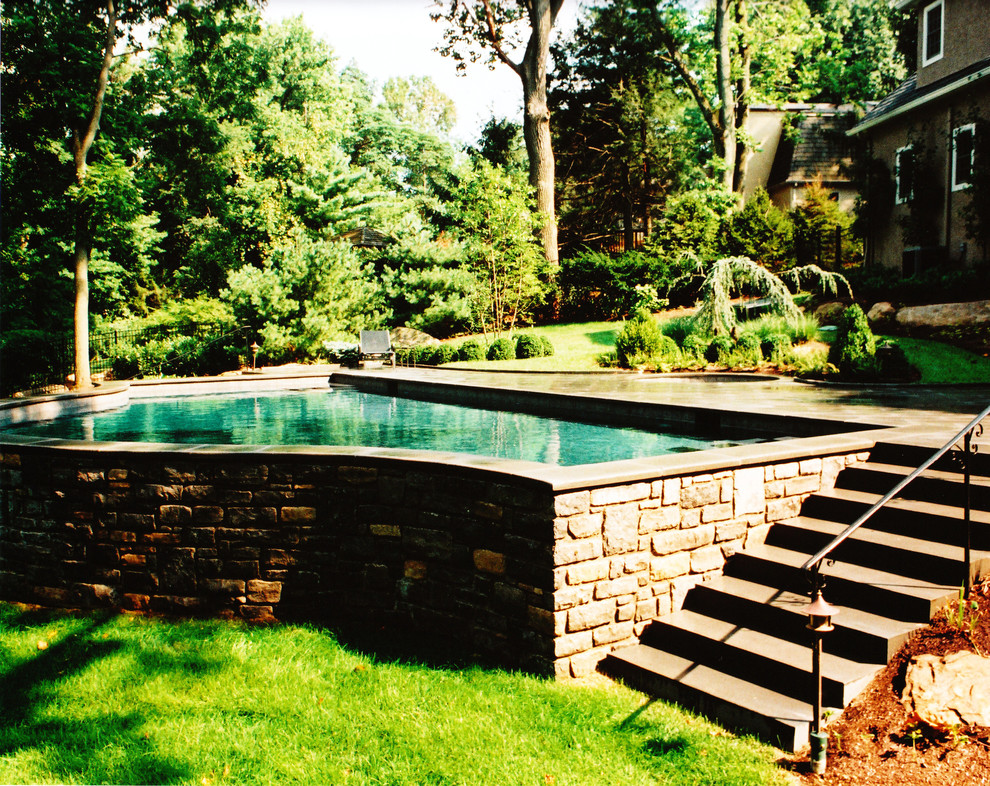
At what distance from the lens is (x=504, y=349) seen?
1708 centimetres

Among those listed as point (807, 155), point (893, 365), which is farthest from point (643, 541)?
point (807, 155)

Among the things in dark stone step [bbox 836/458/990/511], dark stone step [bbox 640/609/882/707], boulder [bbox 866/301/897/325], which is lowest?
dark stone step [bbox 640/609/882/707]

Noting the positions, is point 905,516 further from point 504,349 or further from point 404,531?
point 504,349

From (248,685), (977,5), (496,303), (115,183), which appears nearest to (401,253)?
(496,303)

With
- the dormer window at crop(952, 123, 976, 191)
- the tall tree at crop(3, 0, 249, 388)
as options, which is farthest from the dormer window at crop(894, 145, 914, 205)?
the tall tree at crop(3, 0, 249, 388)

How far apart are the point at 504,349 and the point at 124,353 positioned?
32.2 feet

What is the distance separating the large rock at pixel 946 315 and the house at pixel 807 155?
555 inches

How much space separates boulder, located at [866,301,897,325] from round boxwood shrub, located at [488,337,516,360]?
24.7ft

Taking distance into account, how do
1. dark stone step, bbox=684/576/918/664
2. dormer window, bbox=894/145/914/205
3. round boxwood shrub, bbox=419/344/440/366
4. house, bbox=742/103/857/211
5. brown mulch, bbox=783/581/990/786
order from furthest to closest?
1. house, bbox=742/103/857/211
2. dormer window, bbox=894/145/914/205
3. round boxwood shrub, bbox=419/344/440/366
4. dark stone step, bbox=684/576/918/664
5. brown mulch, bbox=783/581/990/786

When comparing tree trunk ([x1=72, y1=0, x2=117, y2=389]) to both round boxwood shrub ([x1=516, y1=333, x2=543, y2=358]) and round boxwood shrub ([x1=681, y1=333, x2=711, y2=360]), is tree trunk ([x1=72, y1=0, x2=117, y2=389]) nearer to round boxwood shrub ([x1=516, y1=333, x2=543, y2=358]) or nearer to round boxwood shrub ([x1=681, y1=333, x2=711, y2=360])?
round boxwood shrub ([x1=516, y1=333, x2=543, y2=358])

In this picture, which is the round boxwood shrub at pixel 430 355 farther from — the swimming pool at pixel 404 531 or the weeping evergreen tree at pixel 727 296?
the swimming pool at pixel 404 531

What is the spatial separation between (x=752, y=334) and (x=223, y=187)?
21274 millimetres

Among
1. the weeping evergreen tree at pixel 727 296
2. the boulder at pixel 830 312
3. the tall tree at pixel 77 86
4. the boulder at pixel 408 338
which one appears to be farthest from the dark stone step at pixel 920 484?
the tall tree at pixel 77 86

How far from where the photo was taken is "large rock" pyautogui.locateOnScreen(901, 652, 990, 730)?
10.2ft
